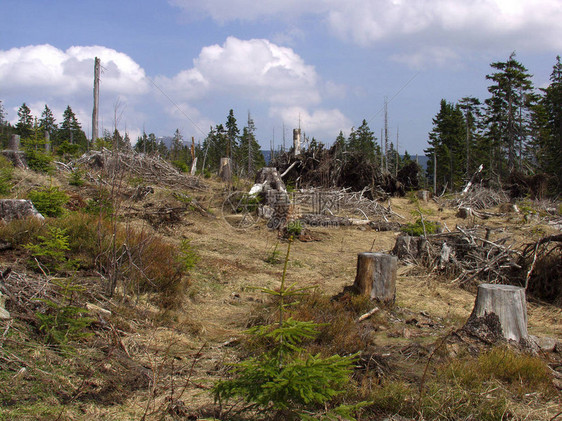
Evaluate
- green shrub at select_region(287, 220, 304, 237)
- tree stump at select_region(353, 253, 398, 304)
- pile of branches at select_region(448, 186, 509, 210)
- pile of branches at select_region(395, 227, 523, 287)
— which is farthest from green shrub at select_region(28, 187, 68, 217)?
pile of branches at select_region(448, 186, 509, 210)

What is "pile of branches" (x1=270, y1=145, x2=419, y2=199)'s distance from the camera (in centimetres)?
1930

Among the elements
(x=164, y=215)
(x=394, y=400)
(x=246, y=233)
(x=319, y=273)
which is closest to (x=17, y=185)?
(x=164, y=215)

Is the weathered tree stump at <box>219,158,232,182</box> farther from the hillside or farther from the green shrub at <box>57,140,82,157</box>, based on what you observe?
the hillside

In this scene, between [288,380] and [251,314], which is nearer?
[288,380]

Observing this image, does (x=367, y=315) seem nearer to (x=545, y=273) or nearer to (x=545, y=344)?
(x=545, y=344)

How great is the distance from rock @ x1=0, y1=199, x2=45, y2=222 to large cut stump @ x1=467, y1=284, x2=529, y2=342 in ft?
21.2

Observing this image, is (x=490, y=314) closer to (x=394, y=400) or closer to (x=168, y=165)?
→ (x=394, y=400)

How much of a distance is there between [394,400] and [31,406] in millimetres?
2400

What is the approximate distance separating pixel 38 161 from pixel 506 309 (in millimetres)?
12639

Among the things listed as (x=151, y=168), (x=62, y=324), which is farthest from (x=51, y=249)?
(x=151, y=168)

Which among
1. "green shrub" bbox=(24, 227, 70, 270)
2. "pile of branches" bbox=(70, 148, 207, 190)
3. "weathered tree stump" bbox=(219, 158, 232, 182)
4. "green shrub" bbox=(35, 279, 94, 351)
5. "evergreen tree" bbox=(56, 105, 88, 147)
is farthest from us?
"evergreen tree" bbox=(56, 105, 88, 147)

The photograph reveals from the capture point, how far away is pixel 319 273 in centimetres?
809

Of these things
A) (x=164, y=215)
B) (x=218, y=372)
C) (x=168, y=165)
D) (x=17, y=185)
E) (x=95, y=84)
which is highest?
(x=95, y=84)

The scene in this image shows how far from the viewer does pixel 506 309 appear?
14.2 ft
